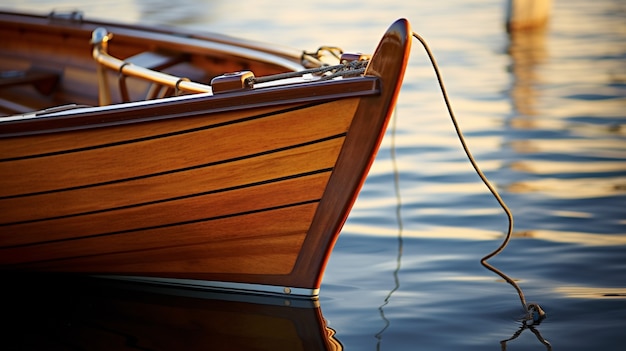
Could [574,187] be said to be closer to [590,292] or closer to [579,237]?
[579,237]

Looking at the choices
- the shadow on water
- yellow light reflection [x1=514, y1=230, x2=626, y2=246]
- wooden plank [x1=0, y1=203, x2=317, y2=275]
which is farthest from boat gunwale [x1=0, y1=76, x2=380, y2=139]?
yellow light reflection [x1=514, y1=230, x2=626, y2=246]

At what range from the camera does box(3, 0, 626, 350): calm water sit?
10.4ft

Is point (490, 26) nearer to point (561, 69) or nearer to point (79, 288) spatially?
point (561, 69)

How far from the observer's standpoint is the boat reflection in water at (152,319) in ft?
10.3

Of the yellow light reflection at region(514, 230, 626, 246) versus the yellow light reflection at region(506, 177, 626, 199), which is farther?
the yellow light reflection at region(506, 177, 626, 199)

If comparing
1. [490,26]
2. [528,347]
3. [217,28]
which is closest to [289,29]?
[217,28]

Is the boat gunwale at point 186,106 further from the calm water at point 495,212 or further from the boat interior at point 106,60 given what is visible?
the calm water at point 495,212

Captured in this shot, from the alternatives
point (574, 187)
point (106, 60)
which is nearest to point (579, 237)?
point (574, 187)

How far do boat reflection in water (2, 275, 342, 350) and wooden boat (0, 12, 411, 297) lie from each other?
0.07m

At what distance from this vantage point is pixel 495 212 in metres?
4.35

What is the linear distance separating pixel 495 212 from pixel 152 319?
185cm

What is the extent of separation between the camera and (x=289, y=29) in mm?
10625

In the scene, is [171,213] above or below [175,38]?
below

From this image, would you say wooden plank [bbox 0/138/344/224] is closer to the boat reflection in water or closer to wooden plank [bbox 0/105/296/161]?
wooden plank [bbox 0/105/296/161]
